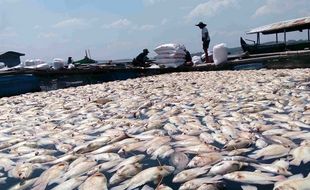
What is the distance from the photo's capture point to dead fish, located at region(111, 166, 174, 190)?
3086mm

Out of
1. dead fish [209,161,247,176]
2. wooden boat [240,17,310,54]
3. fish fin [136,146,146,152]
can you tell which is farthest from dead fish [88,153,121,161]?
wooden boat [240,17,310,54]

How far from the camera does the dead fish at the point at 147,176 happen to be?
3086 millimetres

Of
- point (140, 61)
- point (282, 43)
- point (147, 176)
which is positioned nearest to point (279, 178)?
point (147, 176)

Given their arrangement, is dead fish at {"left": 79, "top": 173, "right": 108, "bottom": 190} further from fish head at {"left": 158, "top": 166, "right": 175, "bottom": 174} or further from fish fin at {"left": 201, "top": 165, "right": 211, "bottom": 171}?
fish fin at {"left": 201, "top": 165, "right": 211, "bottom": 171}

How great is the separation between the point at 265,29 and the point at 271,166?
71.4 feet

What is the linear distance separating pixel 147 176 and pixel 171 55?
52.3 ft

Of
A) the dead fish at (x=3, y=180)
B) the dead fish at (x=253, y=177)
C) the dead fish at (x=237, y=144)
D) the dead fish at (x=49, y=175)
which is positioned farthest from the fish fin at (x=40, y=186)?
the dead fish at (x=237, y=144)

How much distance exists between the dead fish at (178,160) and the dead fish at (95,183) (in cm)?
65

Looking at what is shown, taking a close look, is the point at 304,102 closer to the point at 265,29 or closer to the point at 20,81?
the point at 20,81

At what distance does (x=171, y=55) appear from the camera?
18.9 m

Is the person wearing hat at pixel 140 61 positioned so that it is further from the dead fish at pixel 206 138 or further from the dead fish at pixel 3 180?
the dead fish at pixel 3 180

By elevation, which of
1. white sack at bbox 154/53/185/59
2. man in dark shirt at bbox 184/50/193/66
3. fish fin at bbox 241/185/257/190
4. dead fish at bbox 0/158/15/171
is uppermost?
white sack at bbox 154/53/185/59

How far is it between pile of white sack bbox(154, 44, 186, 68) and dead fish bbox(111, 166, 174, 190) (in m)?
15.6

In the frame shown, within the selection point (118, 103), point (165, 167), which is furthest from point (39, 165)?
point (118, 103)
